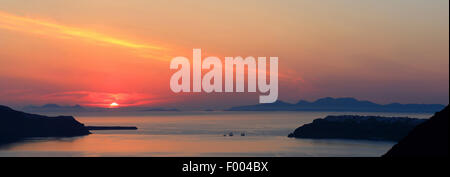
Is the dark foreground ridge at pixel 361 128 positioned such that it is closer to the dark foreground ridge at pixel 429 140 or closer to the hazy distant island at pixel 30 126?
the hazy distant island at pixel 30 126

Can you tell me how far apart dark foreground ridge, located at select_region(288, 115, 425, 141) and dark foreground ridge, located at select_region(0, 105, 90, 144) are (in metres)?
64.7

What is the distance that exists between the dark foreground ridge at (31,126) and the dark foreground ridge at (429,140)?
125 m

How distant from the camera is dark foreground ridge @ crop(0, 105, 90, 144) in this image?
463 feet

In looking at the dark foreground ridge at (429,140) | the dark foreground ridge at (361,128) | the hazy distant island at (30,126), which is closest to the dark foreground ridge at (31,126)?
the hazy distant island at (30,126)

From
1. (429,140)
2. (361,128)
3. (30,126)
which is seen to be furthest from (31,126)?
(429,140)

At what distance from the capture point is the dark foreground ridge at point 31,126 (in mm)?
141250

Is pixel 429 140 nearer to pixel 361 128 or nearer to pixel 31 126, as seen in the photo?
pixel 361 128

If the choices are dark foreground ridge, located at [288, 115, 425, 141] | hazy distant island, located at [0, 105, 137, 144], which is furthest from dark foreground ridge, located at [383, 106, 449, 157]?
hazy distant island, located at [0, 105, 137, 144]

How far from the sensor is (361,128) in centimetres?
12838

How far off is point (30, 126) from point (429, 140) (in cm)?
14036
